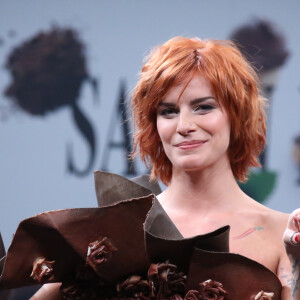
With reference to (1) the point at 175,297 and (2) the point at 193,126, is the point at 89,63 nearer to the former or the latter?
(2) the point at 193,126

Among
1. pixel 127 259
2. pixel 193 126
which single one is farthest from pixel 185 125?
pixel 127 259

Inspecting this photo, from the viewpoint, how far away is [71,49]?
9.00 feet

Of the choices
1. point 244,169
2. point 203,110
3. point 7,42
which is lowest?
point 244,169

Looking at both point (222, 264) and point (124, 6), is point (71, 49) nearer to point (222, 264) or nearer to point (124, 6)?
point (124, 6)

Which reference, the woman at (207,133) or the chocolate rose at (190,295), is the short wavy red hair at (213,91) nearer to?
the woman at (207,133)

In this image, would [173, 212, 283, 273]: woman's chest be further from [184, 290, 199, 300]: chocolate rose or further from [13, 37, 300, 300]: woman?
[184, 290, 199, 300]: chocolate rose

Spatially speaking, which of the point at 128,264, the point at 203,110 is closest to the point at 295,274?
the point at 128,264

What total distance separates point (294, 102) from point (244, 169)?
3.59 feet

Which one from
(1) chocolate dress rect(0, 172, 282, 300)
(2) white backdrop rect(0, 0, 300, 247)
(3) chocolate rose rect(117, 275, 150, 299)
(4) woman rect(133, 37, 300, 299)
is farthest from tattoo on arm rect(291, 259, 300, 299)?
(2) white backdrop rect(0, 0, 300, 247)

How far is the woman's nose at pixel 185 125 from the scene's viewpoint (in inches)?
57.5

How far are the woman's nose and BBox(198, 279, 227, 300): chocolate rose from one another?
365mm

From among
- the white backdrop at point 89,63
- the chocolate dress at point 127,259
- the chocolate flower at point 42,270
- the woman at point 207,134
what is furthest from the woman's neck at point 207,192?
the white backdrop at point 89,63

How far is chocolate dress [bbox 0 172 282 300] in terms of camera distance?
119cm

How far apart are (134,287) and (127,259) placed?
0.17ft
